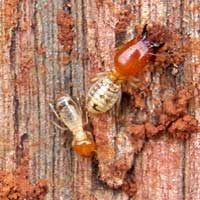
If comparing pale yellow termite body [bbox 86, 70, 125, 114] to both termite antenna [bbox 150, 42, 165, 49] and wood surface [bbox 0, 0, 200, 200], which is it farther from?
termite antenna [bbox 150, 42, 165, 49]

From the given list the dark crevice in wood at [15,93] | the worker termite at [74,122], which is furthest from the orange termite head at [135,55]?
the dark crevice in wood at [15,93]

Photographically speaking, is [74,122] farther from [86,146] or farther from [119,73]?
[119,73]

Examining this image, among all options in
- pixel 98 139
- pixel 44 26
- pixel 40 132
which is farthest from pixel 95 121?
pixel 44 26

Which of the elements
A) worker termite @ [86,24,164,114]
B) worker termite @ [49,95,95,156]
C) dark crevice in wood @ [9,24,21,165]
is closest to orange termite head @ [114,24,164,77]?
worker termite @ [86,24,164,114]

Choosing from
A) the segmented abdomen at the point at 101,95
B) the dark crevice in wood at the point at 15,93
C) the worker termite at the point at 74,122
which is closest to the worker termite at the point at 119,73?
the segmented abdomen at the point at 101,95

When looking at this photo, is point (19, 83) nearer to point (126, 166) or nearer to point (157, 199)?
point (126, 166)

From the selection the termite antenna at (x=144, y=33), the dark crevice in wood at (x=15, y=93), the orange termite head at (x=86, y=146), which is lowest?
the orange termite head at (x=86, y=146)

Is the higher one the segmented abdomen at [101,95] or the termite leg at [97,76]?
the termite leg at [97,76]

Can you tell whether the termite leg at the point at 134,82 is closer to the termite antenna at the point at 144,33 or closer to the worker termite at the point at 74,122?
the termite antenna at the point at 144,33

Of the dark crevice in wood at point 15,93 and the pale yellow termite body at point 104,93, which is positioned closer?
the pale yellow termite body at point 104,93
